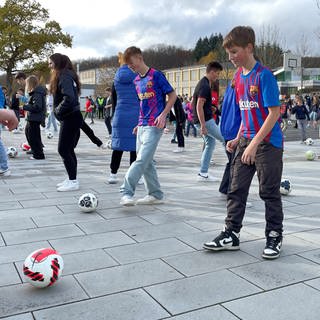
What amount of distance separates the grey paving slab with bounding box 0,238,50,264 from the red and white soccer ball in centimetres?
59

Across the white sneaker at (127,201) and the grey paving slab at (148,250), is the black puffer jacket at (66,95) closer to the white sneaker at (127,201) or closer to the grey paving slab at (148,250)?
the white sneaker at (127,201)

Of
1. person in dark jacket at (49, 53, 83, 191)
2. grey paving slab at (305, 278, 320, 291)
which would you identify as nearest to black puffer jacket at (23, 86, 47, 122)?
person in dark jacket at (49, 53, 83, 191)

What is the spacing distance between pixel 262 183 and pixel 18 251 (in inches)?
85.0

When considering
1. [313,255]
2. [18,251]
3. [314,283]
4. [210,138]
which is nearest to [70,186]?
[210,138]

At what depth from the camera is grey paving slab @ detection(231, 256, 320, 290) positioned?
319cm

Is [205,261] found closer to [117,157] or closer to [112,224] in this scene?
[112,224]

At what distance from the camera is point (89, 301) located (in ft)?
→ 9.45

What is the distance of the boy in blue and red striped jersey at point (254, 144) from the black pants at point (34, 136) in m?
6.54

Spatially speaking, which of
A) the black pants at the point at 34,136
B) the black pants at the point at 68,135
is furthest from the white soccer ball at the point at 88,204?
the black pants at the point at 34,136

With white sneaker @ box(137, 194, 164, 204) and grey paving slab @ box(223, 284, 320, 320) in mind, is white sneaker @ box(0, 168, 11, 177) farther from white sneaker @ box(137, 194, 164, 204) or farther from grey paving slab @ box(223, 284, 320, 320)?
grey paving slab @ box(223, 284, 320, 320)

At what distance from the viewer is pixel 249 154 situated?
11.7 ft

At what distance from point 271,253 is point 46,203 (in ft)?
10.3

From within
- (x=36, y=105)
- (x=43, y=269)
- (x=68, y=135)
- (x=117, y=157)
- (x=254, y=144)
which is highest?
(x=36, y=105)

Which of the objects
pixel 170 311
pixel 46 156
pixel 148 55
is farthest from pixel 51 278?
pixel 148 55
